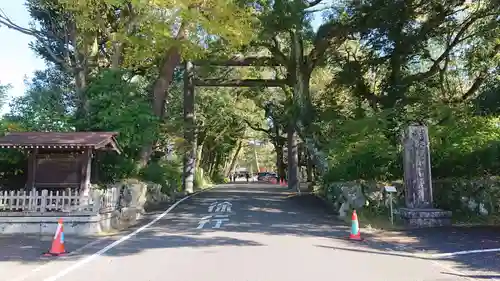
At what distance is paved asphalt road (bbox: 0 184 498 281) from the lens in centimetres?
764

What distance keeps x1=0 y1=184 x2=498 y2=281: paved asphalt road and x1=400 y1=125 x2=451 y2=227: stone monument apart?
2348 mm

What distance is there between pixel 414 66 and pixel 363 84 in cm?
317

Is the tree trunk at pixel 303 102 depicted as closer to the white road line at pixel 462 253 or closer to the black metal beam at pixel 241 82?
the black metal beam at pixel 241 82

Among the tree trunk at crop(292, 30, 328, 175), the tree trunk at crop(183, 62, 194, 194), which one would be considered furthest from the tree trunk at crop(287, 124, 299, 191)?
the tree trunk at crop(183, 62, 194, 194)

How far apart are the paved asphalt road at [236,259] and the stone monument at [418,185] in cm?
235

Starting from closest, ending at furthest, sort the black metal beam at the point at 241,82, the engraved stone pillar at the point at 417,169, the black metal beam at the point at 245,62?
the engraved stone pillar at the point at 417,169
the black metal beam at the point at 245,62
the black metal beam at the point at 241,82

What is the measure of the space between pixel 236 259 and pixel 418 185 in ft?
26.7

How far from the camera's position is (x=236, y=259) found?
352 inches

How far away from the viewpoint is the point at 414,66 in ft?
82.9

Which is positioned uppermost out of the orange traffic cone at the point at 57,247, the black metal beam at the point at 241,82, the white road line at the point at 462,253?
the black metal beam at the point at 241,82

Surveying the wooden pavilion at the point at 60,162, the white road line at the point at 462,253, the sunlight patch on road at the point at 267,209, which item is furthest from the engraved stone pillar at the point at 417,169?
the wooden pavilion at the point at 60,162

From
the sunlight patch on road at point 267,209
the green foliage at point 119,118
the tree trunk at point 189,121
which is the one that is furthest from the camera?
the tree trunk at point 189,121

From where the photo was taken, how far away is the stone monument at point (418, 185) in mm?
14211

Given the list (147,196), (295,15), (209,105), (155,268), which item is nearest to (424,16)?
(295,15)
